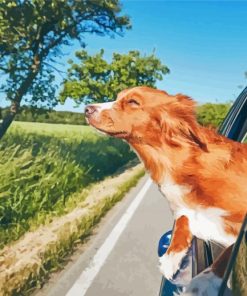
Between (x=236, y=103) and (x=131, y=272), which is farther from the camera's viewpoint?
(x=131, y=272)

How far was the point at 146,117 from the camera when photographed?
2469 mm

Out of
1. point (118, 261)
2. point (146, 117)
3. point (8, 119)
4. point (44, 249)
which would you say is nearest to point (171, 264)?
point (146, 117)

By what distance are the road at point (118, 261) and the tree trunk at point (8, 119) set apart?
544 centimetres

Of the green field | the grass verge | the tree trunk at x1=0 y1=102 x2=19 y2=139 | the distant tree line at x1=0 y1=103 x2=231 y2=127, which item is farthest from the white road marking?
the tree trunk at x1=0 y1=102 x2=19 y2=139

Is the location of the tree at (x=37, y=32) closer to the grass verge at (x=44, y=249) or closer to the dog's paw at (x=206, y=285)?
the grass verge at (x=44, y=249)

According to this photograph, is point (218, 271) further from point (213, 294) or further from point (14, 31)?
point (14, 31)

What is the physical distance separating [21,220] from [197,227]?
6.23 metres

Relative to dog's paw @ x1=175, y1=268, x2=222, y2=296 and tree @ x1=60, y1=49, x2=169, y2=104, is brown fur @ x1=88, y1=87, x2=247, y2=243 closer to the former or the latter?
dog's paw @ x1=175, y1=268, x2=222, y2=296

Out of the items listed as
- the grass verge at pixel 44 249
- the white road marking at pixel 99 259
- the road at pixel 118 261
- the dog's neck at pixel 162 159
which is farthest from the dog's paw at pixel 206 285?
the road at pixel 118 261

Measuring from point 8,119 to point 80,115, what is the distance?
12.3 metres

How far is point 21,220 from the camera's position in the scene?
313 inches

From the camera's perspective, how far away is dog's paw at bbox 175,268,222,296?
1.39 m

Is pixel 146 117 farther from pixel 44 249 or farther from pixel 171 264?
pixel 44 249

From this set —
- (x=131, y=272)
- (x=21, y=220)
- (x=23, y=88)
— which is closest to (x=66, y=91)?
(x=23, y=88)
